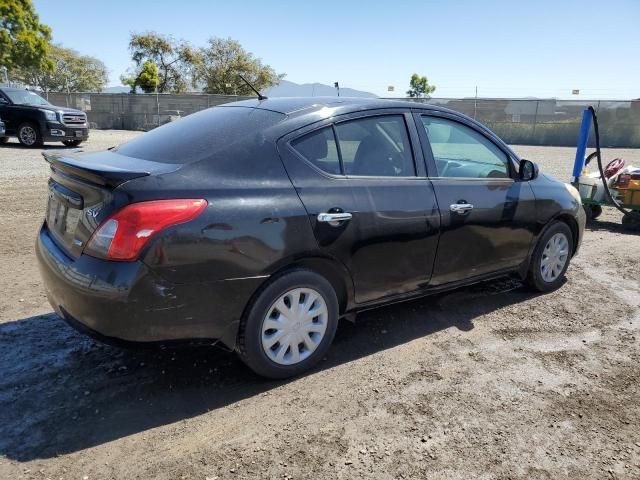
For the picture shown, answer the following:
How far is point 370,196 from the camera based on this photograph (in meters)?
3.35

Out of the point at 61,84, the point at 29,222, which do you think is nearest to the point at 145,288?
the point at 29,222

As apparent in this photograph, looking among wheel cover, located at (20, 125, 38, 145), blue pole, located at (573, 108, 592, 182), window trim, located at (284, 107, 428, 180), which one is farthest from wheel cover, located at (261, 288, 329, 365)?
wheel cover, located at (20, 125, 38, 145)

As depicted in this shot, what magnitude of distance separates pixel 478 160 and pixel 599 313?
1728 millimetres

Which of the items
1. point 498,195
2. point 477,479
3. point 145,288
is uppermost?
point 498,195

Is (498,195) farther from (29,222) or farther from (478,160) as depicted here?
(29,222)

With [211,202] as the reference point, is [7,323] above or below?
below

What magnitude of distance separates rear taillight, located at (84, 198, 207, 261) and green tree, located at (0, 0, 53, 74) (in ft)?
124

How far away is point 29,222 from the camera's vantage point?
21.5ft

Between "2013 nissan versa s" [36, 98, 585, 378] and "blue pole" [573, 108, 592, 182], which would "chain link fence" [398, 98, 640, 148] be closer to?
"blue pole" [573, 108, 592, 182]

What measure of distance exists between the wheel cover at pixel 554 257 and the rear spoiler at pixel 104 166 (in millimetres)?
3487

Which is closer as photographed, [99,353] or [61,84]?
A: [99,353]

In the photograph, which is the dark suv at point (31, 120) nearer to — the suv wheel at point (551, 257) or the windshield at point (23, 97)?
the windshield at point (23, 97)

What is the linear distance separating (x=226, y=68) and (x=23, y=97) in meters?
31.6

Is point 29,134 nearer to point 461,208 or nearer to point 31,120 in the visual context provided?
point 31,120
